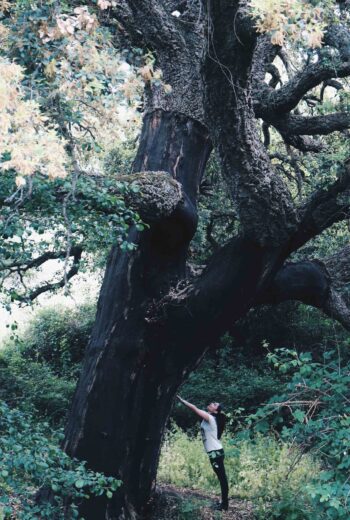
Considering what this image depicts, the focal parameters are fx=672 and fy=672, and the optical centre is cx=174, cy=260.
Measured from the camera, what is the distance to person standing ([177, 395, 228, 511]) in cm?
840

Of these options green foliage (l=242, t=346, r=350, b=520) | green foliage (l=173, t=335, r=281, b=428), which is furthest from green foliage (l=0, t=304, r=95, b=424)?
green foliage (l=242, t=346, r=350, b=520)

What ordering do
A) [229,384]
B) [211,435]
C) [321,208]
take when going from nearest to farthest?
[321,208], [211,435], [229,384]

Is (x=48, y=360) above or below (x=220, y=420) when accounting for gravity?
above

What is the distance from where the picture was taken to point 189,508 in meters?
8.05

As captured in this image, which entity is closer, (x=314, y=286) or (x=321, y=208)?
(x=321, y=208)

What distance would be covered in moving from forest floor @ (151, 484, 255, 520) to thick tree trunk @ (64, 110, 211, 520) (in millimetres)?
416

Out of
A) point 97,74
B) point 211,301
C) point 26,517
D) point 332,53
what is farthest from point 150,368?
point 332,53

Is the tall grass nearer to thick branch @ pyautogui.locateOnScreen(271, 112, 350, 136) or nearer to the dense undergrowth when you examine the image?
the dense undergrowth

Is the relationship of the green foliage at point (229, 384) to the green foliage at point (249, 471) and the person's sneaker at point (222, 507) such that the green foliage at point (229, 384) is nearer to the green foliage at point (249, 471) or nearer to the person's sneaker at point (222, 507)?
the green foliage at point (249, 471)

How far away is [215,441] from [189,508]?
2.97 feet

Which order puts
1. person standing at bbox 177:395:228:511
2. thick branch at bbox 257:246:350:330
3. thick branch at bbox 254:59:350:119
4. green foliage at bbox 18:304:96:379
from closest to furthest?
thick branch at bbox 254:59:350:119 → thick branch at bbox 257:246:350:330 → person standing at bbox 177:395:228:511 → green foliage at bbox 18:304:96:379

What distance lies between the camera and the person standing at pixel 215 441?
8398 mm

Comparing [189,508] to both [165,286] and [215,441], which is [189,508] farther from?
[165,286]

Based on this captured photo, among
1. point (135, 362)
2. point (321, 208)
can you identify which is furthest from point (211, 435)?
point (321, 208)
